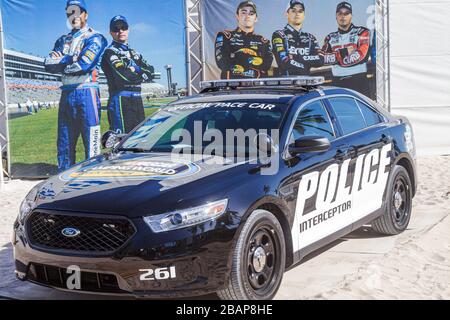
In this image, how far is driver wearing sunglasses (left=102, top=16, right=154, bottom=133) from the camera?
12055mm

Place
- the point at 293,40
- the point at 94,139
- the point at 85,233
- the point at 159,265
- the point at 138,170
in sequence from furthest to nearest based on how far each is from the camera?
the point at 293,40 < the point at 94,139 < the point at 138,170 < the point at 85,233 < the point at 159,265

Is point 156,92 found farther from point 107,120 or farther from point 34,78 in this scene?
point 34,78

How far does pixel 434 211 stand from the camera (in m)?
7.94

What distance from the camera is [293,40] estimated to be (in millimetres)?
12180

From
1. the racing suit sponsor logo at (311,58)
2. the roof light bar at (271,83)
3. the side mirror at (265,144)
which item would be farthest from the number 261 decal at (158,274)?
the racing suit sponsor logo at (311,58)

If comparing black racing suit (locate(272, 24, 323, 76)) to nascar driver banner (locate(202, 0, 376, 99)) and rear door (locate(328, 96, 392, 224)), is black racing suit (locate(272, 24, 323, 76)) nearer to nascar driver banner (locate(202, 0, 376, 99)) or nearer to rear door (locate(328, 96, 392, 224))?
nascar driver banner (locate(202, 0, 376, 99))

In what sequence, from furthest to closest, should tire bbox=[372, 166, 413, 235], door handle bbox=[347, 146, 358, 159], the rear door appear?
tire bbox=[372, 166, 413, 235], the rear door, door handle bbox=[347, 146, 358, 159]

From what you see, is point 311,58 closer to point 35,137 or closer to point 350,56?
point 350,56

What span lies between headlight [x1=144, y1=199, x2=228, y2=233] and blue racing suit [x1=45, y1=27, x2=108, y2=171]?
27.0 feet

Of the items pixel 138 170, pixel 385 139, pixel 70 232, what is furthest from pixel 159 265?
pixel 385 139

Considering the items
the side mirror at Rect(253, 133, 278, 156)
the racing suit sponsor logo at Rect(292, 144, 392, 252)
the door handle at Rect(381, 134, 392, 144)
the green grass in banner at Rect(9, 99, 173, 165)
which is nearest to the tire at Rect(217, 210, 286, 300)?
the racing suit sponsor logo at Rect(292, 144, 392, 252)

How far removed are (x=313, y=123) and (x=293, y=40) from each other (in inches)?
274

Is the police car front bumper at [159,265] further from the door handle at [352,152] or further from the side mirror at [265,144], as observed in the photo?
the door handle at [352,152]

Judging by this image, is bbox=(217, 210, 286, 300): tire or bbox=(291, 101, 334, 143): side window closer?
bbox=(217, 210, 286, 300): tire
